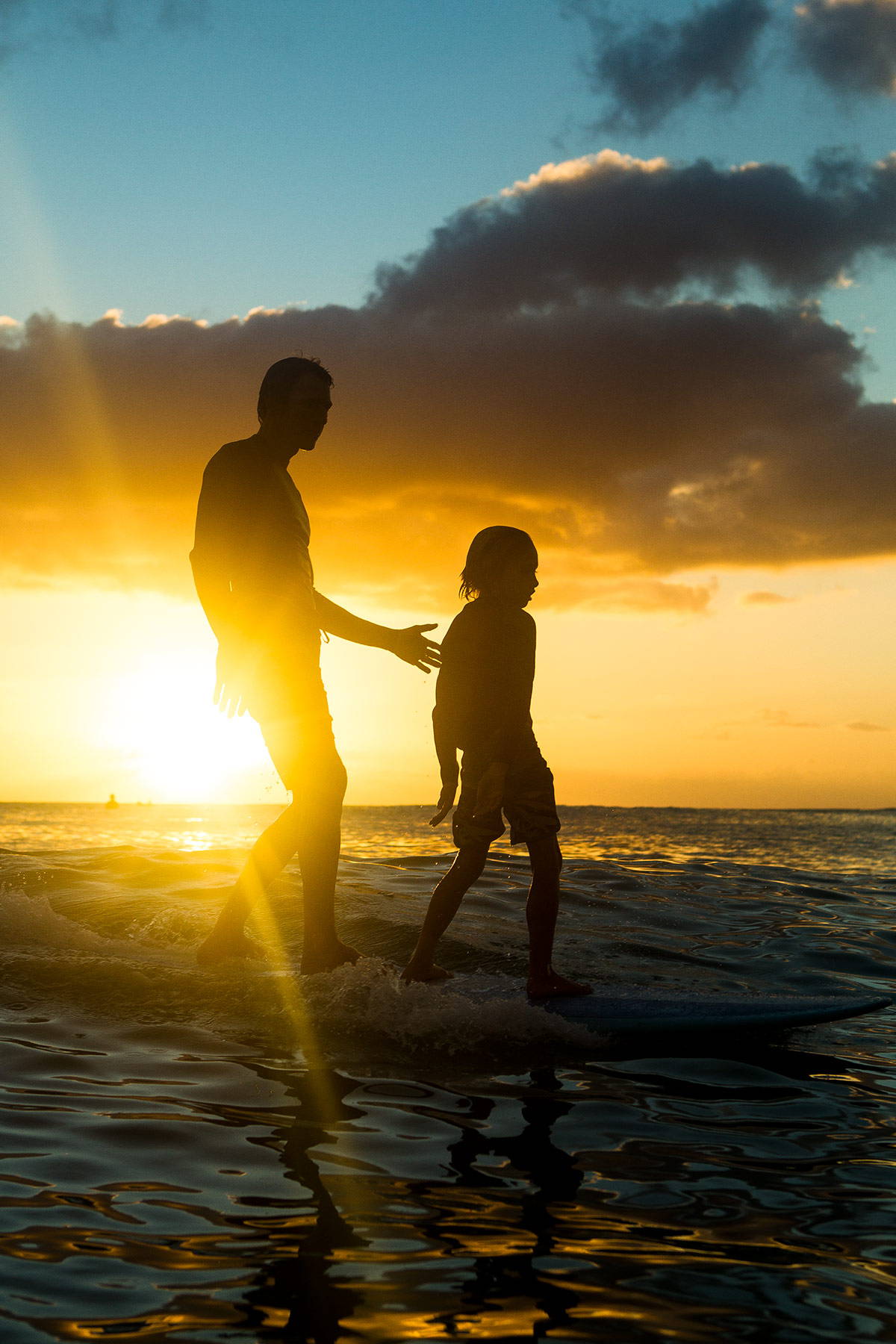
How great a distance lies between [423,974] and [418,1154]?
2.06 metres

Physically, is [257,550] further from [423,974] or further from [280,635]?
[423,974]

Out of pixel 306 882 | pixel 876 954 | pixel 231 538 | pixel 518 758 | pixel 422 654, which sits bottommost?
pixel 876 954

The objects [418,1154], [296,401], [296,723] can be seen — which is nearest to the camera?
[418,1154]

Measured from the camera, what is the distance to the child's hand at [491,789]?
5.02m

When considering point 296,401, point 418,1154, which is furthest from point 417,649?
point 418,1154

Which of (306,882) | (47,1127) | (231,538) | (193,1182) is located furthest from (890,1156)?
(231,538)

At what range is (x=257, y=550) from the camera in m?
5.19

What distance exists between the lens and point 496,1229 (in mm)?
2385

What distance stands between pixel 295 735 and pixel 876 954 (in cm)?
437

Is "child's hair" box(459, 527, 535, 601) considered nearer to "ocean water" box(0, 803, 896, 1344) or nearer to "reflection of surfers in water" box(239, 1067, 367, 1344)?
"ocean water" box(0, 803, 896, 1344)

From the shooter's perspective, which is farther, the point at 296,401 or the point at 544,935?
the point at 296,401

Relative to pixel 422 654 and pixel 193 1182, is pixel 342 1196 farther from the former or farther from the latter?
pixel 422 654

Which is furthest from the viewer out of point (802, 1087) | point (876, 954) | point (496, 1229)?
point (876, 954)

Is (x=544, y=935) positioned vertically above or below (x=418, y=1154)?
above
